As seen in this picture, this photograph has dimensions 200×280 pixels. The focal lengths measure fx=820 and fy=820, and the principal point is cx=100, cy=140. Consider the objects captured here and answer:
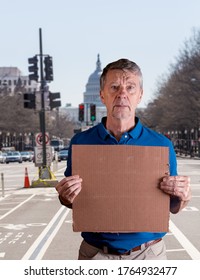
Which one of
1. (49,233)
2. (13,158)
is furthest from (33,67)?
(13,158)

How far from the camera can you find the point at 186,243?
45.0 ft

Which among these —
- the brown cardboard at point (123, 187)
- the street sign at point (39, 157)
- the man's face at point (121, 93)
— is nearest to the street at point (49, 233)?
the man's face at point (121, 93)

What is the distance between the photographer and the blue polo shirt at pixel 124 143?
4.47 m

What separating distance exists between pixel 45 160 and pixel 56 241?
65.7 feet

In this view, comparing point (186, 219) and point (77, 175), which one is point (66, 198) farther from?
point (186, 219)

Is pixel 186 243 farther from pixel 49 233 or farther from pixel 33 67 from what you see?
pixel 33 67

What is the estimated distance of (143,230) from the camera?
4309 millimetres

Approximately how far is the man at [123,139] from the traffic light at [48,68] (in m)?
28.7

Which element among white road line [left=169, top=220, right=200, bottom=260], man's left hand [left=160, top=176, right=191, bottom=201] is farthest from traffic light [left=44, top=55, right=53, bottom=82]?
man's left hand [left=160, top=176, right=191, bottom=201]

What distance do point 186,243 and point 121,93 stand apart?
950 cm

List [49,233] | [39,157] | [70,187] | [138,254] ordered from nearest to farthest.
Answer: [70,187], [138,254], [49,233], [39,157]

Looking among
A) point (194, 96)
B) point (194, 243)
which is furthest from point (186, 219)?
point (194, 96)

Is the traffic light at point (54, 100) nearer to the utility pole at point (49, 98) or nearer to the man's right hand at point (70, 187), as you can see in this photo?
the utility pole at point (49, 98)

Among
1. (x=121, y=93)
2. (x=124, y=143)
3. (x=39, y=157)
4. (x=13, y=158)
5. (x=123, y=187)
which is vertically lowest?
(x=13, y=158)
